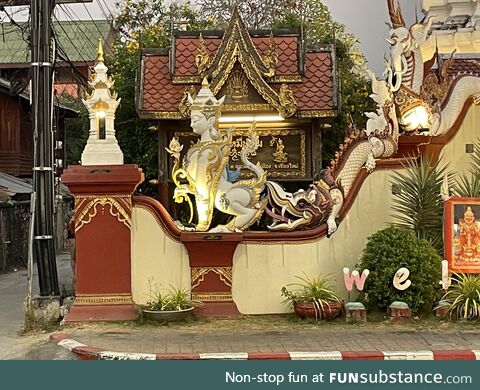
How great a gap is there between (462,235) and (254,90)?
5.87 meters

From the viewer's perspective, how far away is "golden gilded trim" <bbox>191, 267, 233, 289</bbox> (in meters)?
10.2

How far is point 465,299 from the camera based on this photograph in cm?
970

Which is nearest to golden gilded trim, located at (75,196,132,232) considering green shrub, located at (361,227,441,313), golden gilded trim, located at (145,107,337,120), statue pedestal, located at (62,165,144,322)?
Result: statue pedestal, located at (62,165,144,322)

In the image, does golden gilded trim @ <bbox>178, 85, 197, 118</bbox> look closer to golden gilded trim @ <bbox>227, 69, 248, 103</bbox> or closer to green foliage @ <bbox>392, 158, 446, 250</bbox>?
golden gilded trim @ <bbox>227, 69, 248, 103</bbox>

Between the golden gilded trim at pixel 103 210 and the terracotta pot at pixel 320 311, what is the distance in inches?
106

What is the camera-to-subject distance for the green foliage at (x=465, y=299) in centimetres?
964

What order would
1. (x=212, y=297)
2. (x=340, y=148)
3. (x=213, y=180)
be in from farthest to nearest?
(x=340, y=148) → (x=213, y=180) → (x=212, y=297)

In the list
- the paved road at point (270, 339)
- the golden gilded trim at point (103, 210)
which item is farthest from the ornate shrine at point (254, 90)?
the paved road at point (270, 339)

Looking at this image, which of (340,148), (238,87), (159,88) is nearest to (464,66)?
(238,87)

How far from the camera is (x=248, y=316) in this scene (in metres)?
10.2

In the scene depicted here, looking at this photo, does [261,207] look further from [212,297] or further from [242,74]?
[242,74]

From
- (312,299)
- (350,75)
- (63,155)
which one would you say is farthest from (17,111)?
(312,299)

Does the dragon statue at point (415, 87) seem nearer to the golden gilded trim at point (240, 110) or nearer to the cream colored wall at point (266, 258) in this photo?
the cream colored wall at point (266, 258)

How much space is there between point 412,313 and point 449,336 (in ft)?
3.11
